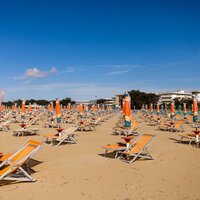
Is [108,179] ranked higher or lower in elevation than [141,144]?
lower

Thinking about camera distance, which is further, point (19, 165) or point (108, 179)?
point (108, 179)

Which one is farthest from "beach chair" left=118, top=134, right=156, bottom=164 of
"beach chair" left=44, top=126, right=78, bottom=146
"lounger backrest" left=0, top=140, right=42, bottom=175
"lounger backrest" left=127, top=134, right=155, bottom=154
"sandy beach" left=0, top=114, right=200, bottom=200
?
"beach chair" left=44, top=126, right=78, bottom=146

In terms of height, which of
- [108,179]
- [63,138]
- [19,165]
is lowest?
[108,179]

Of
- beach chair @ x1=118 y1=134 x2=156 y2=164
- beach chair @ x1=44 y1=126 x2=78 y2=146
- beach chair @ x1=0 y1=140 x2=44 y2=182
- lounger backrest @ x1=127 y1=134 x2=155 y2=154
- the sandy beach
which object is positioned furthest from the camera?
beach chair @ x1=44 y1=126 x2=78 y2=146

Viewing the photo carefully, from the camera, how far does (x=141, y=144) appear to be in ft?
22.3

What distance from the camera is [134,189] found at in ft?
14.3

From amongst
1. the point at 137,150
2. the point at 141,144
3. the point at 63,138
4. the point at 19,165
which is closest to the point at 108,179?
the point at 19,165

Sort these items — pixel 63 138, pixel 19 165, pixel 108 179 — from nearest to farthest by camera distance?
pixel 19 165, pixel 108 179, pixel 63 138

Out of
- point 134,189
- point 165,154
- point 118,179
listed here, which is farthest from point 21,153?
point 165,154

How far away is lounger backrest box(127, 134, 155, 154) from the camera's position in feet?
21.3

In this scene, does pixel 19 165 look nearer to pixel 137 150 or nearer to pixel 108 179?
pixel 108 179

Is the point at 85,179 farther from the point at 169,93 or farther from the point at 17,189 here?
the point at 169,93

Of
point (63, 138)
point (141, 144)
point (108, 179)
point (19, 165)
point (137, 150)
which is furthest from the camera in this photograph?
point (63, 138)

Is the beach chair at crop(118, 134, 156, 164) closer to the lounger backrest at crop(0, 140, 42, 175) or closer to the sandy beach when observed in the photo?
the sandy beach
